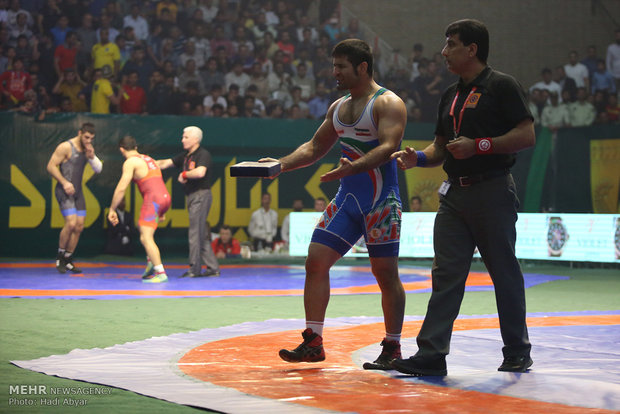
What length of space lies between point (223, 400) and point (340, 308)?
14.1 feet

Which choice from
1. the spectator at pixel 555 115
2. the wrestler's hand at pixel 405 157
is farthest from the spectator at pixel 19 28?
the wrestler's hand at pixel 405 157

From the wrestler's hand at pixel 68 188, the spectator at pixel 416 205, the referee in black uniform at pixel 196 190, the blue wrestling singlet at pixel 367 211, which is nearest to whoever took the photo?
the blue wrestling singlet at pixel 367 211

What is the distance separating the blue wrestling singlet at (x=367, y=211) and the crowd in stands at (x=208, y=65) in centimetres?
1007

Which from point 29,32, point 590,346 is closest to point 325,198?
point 29,32

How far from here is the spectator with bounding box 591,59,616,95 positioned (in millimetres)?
15852

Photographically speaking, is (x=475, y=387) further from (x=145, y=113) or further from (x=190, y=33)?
(x=190, y=33)

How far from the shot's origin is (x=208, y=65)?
51.4 ft

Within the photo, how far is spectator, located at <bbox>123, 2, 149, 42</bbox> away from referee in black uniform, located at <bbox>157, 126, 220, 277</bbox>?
5.43 metres

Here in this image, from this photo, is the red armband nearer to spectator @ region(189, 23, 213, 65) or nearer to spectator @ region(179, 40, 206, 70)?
spectator @ region(179, 40, 206, 70)

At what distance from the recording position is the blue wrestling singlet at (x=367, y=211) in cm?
490

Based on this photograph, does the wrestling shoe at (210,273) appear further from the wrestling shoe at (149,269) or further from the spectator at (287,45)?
the spectator at (287,45)

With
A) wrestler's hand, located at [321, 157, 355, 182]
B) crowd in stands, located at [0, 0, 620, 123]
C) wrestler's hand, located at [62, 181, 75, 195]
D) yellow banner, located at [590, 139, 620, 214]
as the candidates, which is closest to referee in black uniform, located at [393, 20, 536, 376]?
wrestler's hand, located at [321, 157, 355, 182]

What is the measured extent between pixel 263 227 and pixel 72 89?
3.99 m

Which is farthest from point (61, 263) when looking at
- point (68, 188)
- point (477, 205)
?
point (477, 205)
